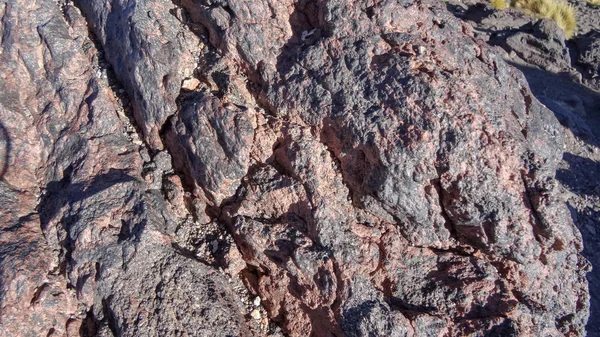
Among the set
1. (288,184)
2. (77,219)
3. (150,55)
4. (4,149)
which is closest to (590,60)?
(288,184)

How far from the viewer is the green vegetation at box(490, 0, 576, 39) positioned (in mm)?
7488

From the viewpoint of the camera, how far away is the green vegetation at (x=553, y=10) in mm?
7488

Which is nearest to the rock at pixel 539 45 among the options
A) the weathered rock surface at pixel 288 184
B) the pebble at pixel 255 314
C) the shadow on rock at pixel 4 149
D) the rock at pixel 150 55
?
the weathered rock surface at pixel 288 184

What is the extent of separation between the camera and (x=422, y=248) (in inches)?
99.1

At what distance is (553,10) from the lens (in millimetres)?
7594

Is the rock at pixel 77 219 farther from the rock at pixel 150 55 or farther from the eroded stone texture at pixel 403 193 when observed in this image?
the eroded stone texture at pixel 403 193

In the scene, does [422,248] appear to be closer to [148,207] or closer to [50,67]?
[148,207]

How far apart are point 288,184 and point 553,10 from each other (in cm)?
706

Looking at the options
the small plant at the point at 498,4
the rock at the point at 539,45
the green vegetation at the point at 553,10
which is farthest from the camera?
the small plant at the point at 498,4

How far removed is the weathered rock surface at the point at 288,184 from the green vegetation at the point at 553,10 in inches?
219

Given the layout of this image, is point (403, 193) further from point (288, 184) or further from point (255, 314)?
point (255, 314)

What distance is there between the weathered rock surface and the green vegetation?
557cm

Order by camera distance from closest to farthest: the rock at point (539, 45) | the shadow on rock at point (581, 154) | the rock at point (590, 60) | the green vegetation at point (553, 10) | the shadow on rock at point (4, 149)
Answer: the shadow on rock at point (4, 149) → the shadow on rock at point (581, 154) → the rock at point (539, 45) → the rock at point (590, 60) → the green vegetation at point (553, 10)

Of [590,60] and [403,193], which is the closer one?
[403,193]
